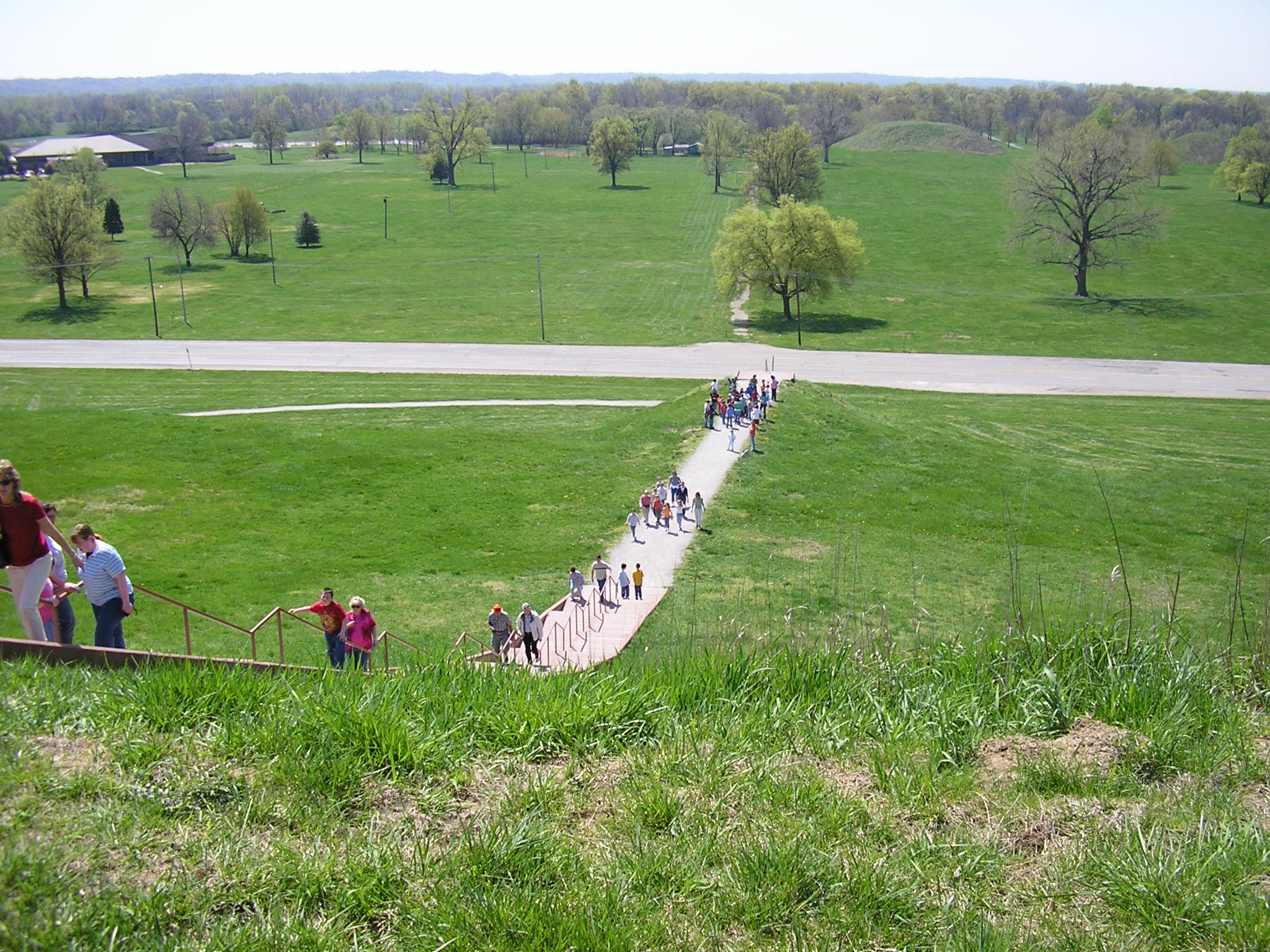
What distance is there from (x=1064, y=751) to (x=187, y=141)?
6889 inches

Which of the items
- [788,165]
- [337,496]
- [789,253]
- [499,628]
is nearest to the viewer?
[499,628]

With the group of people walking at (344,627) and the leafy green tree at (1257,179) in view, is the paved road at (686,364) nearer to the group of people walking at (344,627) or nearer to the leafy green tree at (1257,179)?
the group of people walking at (344,627)

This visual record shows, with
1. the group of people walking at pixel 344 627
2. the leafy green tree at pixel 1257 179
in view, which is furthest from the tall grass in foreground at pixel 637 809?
the leafy green tree at pixel 1257 179

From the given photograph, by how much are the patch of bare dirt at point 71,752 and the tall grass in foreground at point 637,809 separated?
0.8 inches

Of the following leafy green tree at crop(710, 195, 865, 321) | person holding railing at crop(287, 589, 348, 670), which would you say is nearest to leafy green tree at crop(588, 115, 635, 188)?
leafy green tree at crop(710, 195, 865, 321)

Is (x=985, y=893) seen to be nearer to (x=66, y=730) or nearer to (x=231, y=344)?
(x=66, y=730)

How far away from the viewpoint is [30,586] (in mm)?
9469

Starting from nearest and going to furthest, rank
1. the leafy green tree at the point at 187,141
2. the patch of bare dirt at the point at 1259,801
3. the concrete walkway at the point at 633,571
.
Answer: the patch of bare dirt at the point at 1259,801 < the concrete walkway at the point at 633,571 < the leafy green tree at the point at 187,141

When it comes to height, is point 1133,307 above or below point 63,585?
below

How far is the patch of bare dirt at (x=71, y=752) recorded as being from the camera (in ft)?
20.6

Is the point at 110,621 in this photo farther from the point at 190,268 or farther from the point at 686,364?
the point at 190,268

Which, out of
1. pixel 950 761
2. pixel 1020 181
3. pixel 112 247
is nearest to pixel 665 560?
pixel 950 761

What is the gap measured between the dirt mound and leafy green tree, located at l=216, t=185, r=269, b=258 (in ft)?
301

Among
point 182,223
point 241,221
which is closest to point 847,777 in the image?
point 182,223
